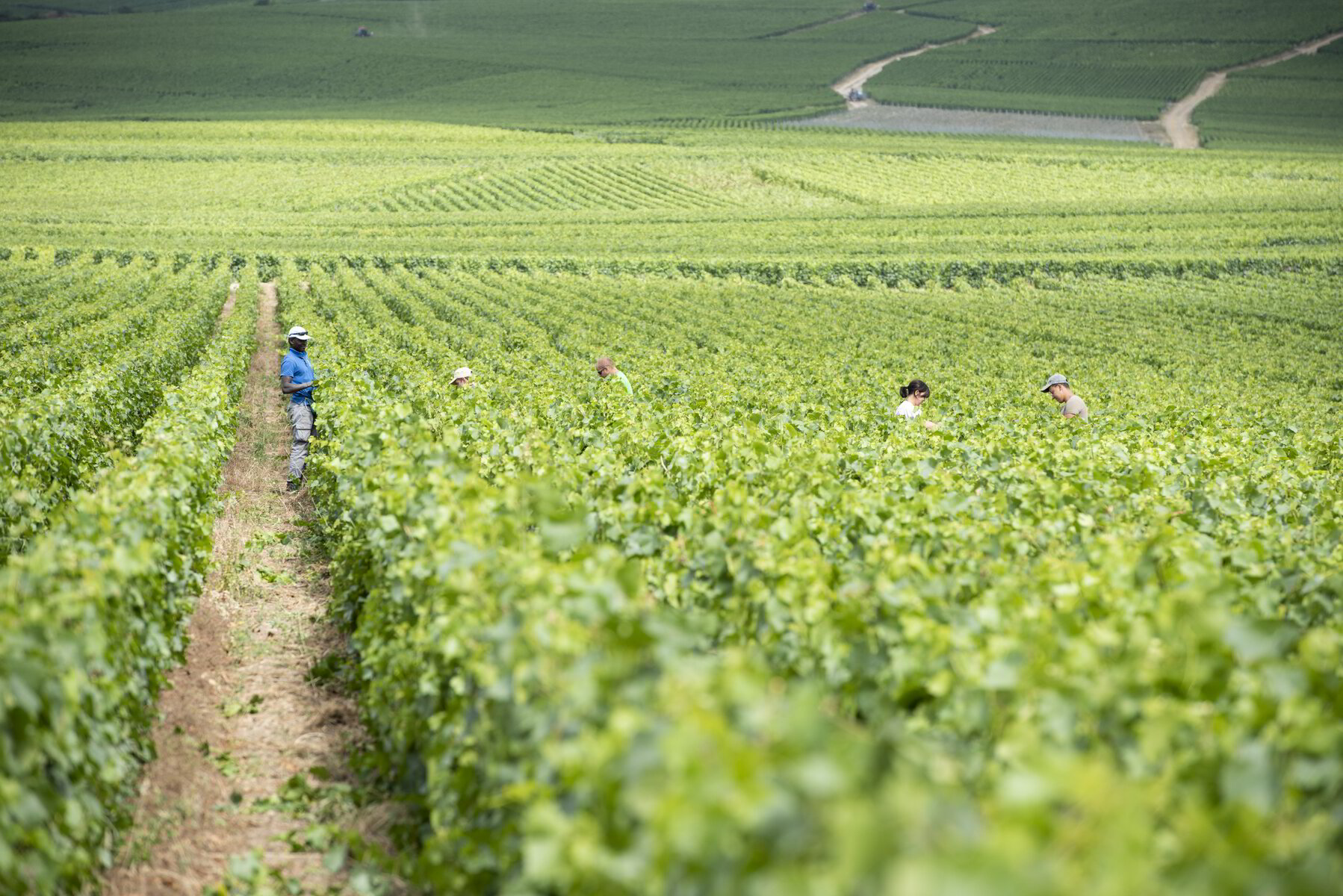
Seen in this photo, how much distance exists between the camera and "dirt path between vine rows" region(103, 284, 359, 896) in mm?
5816

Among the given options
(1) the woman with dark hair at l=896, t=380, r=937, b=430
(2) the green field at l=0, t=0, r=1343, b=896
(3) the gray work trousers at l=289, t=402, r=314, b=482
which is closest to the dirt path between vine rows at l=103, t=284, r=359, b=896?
(2) the green field at l=0, t=0, r=1343, b=896

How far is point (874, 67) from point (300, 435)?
13968cm

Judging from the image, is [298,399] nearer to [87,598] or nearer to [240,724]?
[240,724]

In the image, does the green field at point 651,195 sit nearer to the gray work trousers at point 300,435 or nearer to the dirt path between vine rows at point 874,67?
the dirt path between vine rows at point 874,67

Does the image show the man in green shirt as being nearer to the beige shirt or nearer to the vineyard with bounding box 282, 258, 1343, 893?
the vineyard with bounding box 282, 258, 1343, 893

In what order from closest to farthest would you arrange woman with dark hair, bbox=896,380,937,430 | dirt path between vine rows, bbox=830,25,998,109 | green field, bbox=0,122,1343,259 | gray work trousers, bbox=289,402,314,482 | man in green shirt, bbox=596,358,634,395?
1. woman with dark hair, bbox=896,380,937,430
2. man in green shirt, bbox=596,358,634,395
3. gray work trousers, bbox=289,402,314,482
4. green field, bbox=0,122,1343,259
5. dirt path between vine rows, bbox=830,25,998,109

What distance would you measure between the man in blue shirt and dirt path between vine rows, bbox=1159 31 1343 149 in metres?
95.1

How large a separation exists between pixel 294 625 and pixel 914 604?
613cm

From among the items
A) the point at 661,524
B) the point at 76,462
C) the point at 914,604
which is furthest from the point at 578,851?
the point at 76,462

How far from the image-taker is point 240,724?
7.51 m

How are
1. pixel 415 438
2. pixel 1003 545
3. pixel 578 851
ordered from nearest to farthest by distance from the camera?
pixel 578 851
pixel 1003 545
pixel 415 438

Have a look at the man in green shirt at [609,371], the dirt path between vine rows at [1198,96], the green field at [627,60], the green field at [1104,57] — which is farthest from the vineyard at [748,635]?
the green field at [1104,57]

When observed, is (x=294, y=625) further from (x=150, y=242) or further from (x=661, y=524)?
(x=150, y=242)

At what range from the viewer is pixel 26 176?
72250 mm
